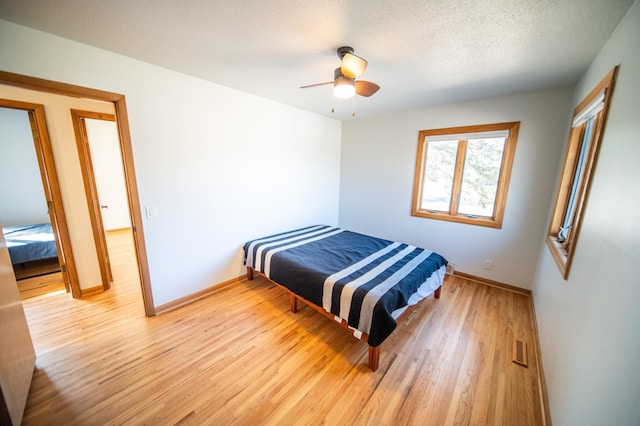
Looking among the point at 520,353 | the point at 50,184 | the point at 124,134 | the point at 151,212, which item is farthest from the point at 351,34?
the point at 50,184

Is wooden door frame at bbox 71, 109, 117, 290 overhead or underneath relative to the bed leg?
overhead

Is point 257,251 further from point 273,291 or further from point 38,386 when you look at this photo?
point 38,386

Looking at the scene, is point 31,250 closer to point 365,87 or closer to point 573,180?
point 365,87

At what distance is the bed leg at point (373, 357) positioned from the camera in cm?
168

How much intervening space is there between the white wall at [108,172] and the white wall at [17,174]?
0.90 meters

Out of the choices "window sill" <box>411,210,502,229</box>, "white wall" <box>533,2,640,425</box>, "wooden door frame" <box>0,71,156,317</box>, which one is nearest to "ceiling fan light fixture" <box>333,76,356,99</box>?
"white wall" <box>533,2,640,425</box>

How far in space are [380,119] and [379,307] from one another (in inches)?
122

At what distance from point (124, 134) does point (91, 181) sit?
3.61ft

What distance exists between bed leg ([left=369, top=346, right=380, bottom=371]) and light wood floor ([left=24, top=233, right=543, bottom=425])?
0.21 feet

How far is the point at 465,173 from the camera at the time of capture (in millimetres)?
3072

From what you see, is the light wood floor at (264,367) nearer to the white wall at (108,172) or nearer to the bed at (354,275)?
the bed at (354,275)

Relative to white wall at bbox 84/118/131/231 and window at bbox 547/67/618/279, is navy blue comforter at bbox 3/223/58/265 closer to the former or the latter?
white wall at bbox 84/118/131/231

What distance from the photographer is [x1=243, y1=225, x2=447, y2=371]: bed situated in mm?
1720

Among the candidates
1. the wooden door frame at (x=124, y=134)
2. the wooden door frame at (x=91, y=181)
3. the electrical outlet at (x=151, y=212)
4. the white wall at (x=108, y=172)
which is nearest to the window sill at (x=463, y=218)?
the electrical outlet at (x=151, y=212)
